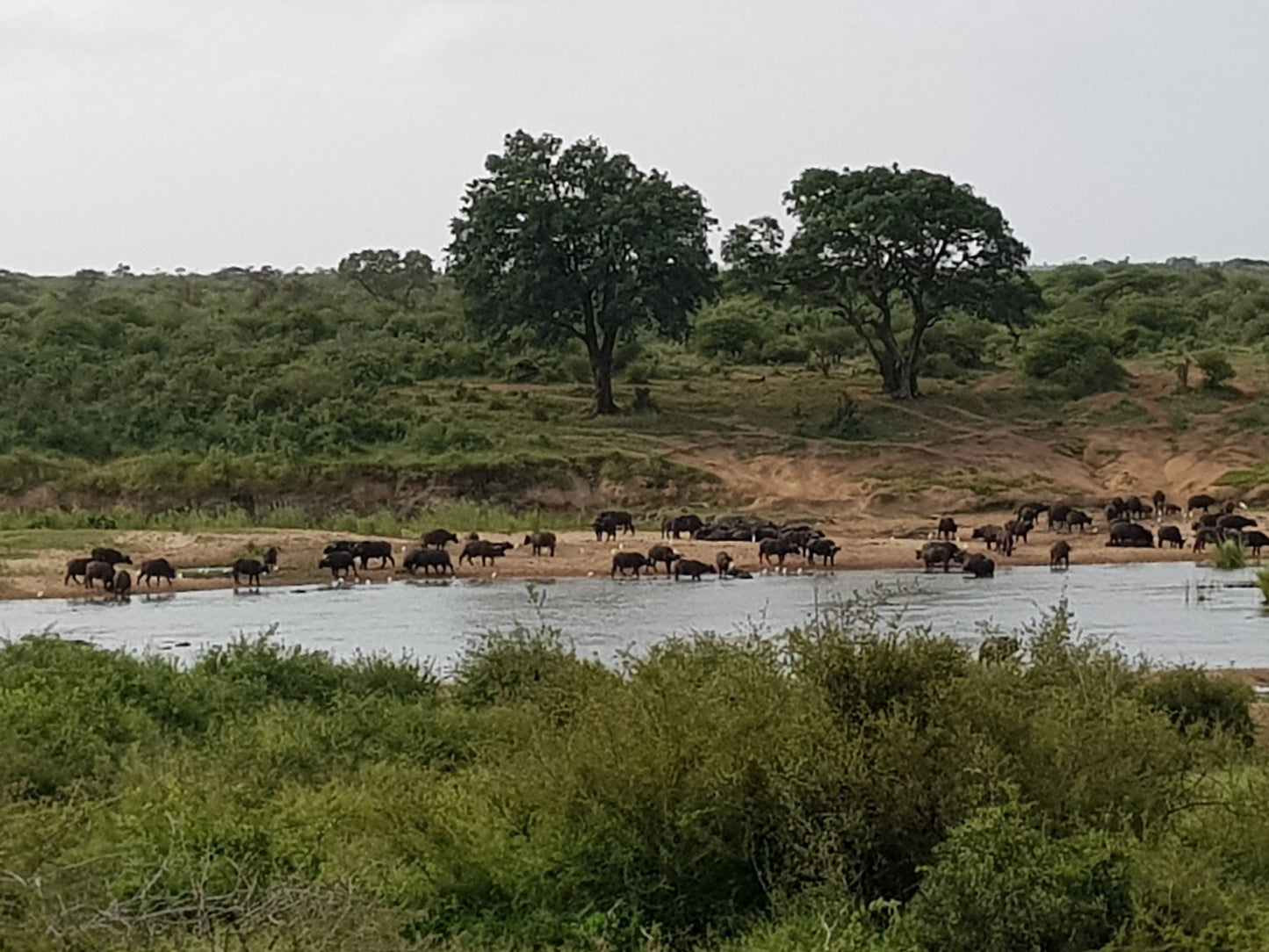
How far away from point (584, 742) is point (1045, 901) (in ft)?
8.43

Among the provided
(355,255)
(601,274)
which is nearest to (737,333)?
(601,274)

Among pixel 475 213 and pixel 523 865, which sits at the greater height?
pixel 475 213

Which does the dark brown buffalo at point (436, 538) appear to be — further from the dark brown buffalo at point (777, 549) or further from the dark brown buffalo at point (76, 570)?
the dark brown buffalo at point (76, 570)

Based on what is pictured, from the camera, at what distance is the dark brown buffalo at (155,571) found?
96.9ft

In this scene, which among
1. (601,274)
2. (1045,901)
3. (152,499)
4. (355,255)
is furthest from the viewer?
(355,255)

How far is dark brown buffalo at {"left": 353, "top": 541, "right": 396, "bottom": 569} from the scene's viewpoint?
103ft

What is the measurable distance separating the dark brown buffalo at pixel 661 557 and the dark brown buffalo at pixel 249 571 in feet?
20.6

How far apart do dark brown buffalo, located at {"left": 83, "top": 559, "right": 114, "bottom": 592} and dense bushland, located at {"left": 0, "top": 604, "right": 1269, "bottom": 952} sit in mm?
17707

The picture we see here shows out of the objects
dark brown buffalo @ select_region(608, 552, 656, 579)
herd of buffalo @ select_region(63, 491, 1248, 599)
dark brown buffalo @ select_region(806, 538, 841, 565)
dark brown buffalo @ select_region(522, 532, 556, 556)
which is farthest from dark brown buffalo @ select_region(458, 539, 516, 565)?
dark brown buffalo @ select_region(806, 538, 841, 565)

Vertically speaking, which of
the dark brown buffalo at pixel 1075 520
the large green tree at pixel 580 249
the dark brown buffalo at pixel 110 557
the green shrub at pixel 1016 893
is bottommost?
the dark brown buffalo at pixel 110 557

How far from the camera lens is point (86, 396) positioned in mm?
45281

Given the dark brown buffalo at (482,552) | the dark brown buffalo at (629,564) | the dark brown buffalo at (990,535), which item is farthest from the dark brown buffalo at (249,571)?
the dark brown buffalo at (990,535)

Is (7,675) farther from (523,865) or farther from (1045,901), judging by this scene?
(1045,901)

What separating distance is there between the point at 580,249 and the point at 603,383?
11.4 ft
